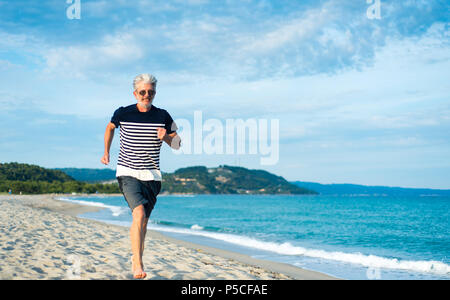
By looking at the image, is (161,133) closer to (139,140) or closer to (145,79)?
(139,140)

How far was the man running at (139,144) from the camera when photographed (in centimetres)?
404

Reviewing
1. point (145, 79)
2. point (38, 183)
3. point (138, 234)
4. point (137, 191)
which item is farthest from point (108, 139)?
point (38, 183)

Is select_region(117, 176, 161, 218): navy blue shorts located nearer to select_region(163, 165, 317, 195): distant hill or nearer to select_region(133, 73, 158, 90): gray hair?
select_region(133, 73, 158, 90): gray hair

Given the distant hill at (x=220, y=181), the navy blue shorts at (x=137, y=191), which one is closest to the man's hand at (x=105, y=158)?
the navy blue shorts at (x=137, y=191)

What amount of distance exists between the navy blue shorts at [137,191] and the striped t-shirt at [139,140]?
62 millimetres

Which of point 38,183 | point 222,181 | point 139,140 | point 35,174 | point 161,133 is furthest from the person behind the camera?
point 222,181

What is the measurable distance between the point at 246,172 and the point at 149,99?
173 metres

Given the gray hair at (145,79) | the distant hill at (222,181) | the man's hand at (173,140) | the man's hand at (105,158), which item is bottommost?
the distant hill at (222,181)

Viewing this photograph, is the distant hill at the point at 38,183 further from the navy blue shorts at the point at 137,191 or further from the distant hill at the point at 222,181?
the navy blue shorts at the point at 137,191

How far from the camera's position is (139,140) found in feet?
13.3

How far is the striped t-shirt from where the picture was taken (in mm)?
4043

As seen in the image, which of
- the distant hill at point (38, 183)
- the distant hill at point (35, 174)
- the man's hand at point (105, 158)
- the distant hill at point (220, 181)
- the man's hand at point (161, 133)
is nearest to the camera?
the man's hand at point (161, 133)

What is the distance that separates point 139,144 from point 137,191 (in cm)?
53
